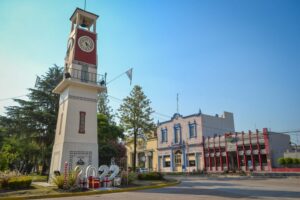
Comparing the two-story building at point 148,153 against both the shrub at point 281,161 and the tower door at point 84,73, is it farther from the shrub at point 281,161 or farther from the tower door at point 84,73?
the tower door at point 84,73

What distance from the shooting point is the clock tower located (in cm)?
1791

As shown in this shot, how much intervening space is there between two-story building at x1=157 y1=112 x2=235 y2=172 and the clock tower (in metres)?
27.6

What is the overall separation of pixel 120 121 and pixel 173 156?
17059 millimetres

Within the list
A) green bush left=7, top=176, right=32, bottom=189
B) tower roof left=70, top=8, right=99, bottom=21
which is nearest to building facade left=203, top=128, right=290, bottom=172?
tower roof left=70, top=8, right=99, bottom=21

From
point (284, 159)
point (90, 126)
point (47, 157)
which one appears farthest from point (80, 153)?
point (284, 159)

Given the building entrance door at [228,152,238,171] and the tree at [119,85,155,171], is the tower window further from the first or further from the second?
the building entrance door at [228,152,238,171]

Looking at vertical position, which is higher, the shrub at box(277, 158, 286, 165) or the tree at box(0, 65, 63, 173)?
the tree at box(0, 65, 63, 173)

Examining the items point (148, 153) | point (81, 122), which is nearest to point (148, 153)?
point (148, 153)

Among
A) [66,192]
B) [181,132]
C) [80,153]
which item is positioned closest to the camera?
[66,192]

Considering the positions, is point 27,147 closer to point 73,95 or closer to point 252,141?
point 73,95

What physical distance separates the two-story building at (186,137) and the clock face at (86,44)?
2759 cm

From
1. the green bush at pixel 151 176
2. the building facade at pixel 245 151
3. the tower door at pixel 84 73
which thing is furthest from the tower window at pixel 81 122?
the building facade at pixel 245 151

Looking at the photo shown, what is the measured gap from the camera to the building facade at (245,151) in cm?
3554

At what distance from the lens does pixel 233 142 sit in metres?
A: 39.1
